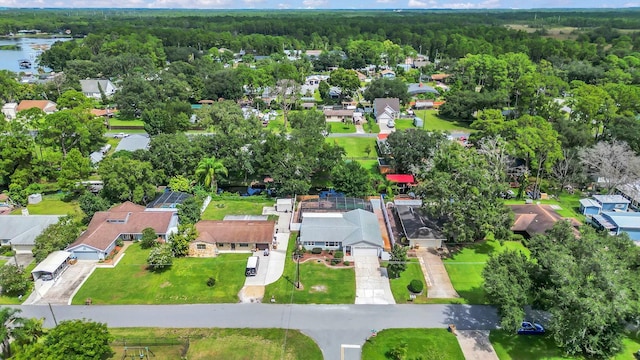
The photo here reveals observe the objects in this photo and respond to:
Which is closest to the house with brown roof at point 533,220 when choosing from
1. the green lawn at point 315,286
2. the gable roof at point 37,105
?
the green lawn at point 315,286

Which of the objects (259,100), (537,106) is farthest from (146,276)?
(537,106)

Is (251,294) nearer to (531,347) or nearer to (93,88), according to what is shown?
(531,347)

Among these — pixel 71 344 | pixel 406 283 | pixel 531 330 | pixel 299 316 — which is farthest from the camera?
pixel 406 283

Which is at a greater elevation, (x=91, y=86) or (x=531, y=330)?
(x=91, y=86)

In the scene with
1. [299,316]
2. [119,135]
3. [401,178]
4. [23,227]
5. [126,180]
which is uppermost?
[126,180]

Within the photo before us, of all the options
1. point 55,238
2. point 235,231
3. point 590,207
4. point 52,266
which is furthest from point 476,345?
point 55,238

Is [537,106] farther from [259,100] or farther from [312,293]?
[312,293]
